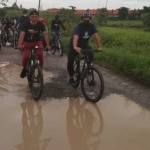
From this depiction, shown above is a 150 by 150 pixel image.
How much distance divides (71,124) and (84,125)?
22cm

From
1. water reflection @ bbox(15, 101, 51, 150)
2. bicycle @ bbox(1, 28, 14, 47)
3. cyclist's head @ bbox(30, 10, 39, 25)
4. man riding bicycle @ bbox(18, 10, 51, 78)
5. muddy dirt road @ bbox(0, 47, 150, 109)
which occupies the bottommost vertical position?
water reflection @ bbox(15, 101, 51, 150)

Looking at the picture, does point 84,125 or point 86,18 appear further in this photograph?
point 86,18

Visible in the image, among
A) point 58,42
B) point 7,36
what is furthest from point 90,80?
point 7,36

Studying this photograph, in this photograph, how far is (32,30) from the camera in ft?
20.2

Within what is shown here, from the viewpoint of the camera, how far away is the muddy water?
4.04 meters

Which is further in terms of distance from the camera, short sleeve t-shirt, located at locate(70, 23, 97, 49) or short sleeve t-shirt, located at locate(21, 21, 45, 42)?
short sleeve t-shirt, located at locate(21, 21, 45, 42)

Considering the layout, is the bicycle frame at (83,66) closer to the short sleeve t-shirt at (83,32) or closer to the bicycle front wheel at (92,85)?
the bicycle front wheel at (92,85)

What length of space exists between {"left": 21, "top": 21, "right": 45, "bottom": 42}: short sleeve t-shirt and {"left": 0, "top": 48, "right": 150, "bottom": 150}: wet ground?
123 cm

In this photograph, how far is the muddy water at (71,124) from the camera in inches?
159

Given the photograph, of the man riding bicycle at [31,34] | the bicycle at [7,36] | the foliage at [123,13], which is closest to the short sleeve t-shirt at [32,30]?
the man riding bicycle at [31,34]

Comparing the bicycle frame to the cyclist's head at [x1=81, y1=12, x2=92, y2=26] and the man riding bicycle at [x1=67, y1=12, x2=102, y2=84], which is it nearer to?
the man riding bicycle at [x1=67, y1=12, x2=102, y2=84]

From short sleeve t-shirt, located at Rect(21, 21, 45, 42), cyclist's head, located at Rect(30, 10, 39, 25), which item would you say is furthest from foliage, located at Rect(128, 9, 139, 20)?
cyclist's head, located at Rect(30, 10, 39, 25)

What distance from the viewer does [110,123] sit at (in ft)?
15.8

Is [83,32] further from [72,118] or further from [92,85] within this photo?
[72,118]
